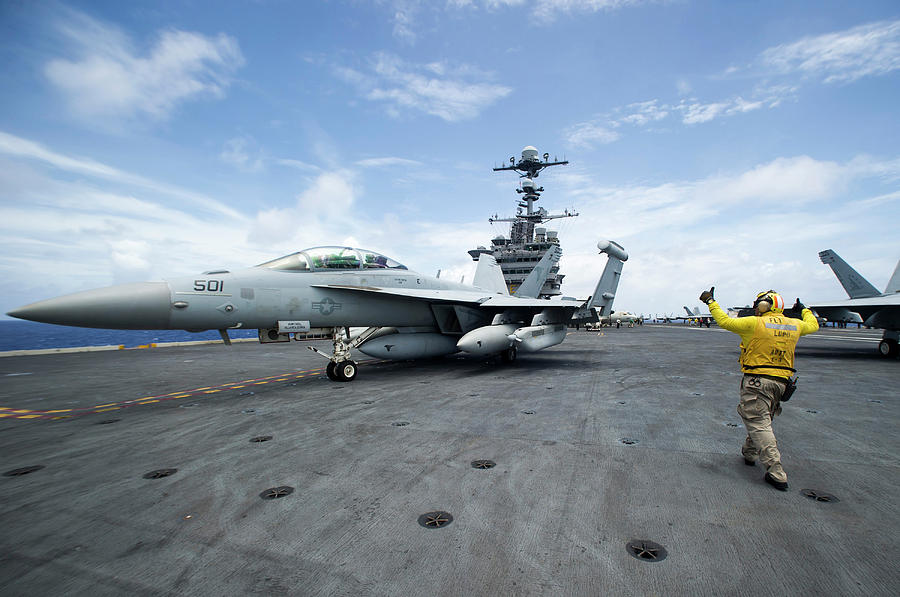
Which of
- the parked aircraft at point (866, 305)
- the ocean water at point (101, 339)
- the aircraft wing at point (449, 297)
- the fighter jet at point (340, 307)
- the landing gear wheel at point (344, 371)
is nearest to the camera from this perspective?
the fighter jet at point (340, 307)

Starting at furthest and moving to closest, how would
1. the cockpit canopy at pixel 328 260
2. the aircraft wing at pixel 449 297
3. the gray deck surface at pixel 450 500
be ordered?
the aircraft wing at pixel 449 297, the cockpit canopy at pixel 328 260, the gray deck surface at pixel 450 500

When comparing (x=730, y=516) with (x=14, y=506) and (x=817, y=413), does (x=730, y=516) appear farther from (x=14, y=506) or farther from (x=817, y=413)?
(x=14, y=506)

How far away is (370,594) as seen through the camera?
2082mm

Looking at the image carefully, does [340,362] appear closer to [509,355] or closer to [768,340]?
[509,355]

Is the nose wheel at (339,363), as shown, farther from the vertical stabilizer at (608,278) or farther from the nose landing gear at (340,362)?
the vertical stabilizer at (608,278)

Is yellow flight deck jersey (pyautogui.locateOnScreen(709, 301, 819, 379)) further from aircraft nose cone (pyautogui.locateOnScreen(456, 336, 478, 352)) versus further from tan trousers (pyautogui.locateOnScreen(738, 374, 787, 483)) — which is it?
aircraft nose cone (pyautogui.locateOnScreen(456, 336, 478, 352))

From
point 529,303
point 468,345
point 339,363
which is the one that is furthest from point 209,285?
point 529,303

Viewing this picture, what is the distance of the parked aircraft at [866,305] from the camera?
40.1 feet

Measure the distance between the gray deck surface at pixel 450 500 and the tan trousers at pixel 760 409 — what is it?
30cm

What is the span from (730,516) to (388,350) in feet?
26.5

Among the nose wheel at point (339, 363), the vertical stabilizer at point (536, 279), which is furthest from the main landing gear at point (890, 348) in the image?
the nose wheel at point (339, 363)

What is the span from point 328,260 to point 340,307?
1080mm

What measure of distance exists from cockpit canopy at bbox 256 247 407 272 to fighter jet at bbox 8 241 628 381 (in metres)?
0.02

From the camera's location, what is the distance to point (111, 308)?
5492 mm
